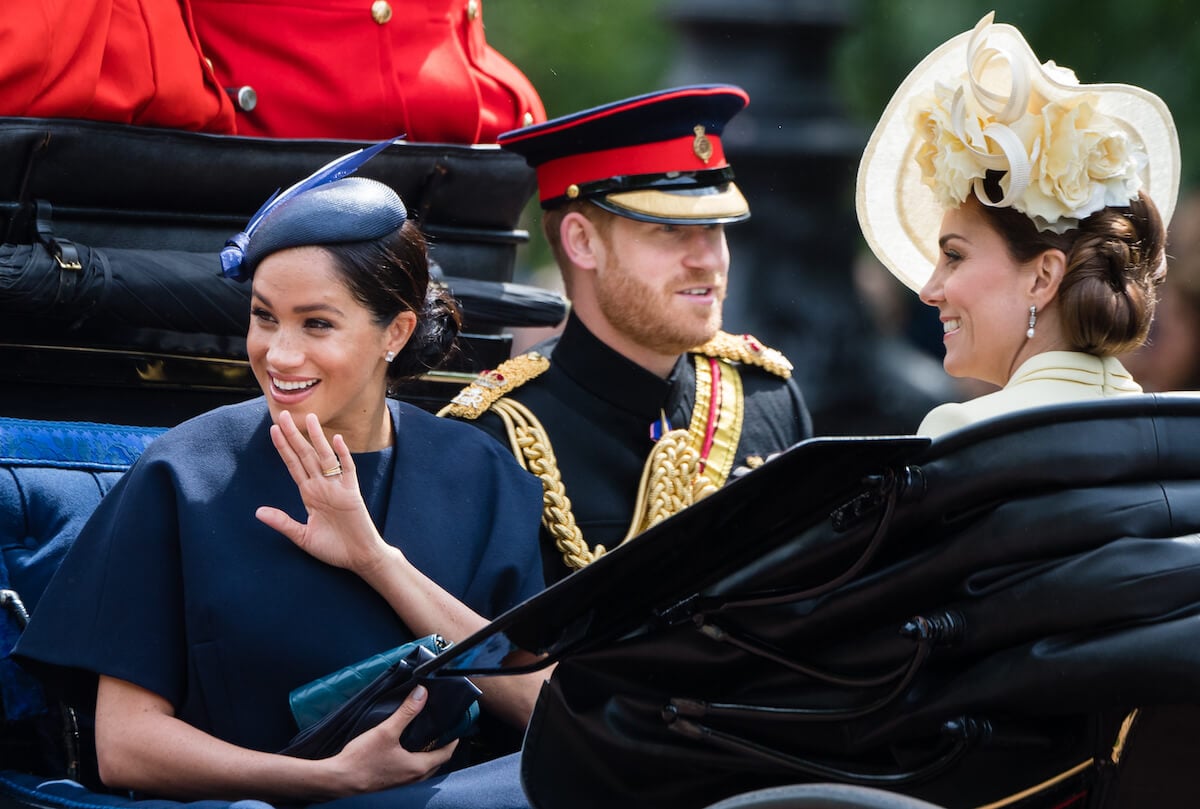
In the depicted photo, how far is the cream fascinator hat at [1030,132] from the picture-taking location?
9.07 feet

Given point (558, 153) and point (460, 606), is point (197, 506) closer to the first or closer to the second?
point (460, 606)

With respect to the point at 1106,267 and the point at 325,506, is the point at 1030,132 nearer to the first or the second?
the point at 1106,267

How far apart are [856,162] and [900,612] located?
4.12 meters

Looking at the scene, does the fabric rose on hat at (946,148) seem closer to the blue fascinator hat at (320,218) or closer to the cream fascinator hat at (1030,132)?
the cream fascinator hat at (1030,132)

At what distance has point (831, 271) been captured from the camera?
6.32 meters

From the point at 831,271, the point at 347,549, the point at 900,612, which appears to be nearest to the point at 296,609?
the point at 347,549

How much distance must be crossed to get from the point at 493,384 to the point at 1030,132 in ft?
4.54

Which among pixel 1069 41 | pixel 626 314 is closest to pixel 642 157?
pixel 626 314

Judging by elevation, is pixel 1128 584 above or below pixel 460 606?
above

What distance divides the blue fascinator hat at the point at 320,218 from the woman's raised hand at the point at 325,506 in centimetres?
31

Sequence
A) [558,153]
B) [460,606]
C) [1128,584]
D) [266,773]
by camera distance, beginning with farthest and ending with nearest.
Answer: [558,153]
[460,606]
[266,773]
[1128,584]

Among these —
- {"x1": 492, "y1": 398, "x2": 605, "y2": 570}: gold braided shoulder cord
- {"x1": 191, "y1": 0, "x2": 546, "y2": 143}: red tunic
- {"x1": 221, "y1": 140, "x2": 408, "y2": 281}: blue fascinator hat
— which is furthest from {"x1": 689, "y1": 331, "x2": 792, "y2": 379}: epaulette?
{"x1": 221, "y1": 140, "x2": 408, "y2": 281}: blue fascinator hat

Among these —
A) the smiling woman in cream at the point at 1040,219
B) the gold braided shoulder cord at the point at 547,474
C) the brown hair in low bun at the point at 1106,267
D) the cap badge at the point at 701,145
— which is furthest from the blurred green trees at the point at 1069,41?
the brown hair in low bun at the point at 1106,267

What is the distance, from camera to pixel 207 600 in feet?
8.97
